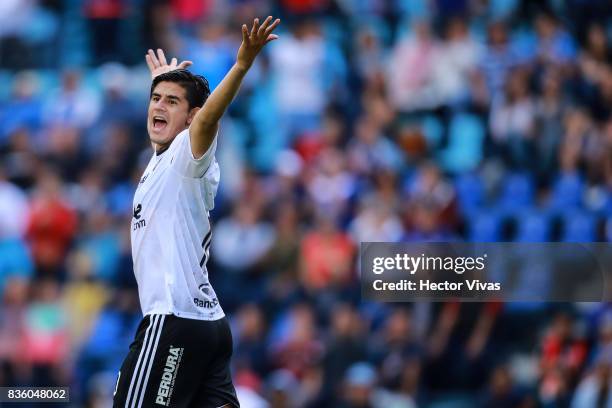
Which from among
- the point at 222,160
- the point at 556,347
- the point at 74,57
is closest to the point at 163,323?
the point at 556,347

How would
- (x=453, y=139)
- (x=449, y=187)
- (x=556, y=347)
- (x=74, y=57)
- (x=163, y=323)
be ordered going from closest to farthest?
(x=163, y=323) < (x=556, y=347) < (x=449, y=187) < (x=453, y=139) < (x=74, y=57)

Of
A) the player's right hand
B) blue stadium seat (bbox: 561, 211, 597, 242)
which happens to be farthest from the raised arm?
blue stadium seat (bbox: 561, 211, 597, 242)

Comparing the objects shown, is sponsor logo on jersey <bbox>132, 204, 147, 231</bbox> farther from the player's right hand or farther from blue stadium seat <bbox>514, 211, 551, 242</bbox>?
blue stadium seat <bbox>514, 211, 551, 242</bbox>

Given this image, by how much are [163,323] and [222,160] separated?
6896 millimetres

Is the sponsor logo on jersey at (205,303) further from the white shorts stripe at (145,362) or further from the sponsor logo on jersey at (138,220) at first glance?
the sponsor logo on jersey at (138,220)

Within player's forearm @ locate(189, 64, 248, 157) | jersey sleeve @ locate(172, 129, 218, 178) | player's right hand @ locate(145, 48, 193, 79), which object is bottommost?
jersey sleeve @ locate(172, 129, 218, 178)

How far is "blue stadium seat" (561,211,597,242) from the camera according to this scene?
35.9 feet

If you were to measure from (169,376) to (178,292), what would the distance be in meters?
0.38

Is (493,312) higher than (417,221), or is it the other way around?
(417,221)

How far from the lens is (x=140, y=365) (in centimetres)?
527

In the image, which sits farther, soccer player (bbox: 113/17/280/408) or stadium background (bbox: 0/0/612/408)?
stadium background (bbox: 0/0/612/408)

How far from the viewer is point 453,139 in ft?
40.4

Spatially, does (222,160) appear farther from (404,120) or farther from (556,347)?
(556,347)

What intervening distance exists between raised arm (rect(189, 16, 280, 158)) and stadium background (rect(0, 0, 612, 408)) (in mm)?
5605
